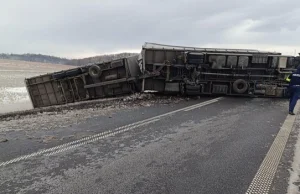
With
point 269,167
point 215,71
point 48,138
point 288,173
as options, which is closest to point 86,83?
point 215,71

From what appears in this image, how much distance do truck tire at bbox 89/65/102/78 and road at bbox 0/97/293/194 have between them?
4.64 metres

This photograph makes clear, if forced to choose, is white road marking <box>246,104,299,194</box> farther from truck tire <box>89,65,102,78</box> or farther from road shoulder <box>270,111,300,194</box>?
truck tire <box>89,65,102,78</box>

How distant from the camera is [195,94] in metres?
10.7

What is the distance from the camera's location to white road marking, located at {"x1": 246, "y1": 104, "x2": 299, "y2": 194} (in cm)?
323

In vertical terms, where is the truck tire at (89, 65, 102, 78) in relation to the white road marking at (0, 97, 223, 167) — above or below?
above

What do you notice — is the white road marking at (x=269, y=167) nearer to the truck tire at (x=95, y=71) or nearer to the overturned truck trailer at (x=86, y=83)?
the overturned truck trailer at (x=86, y=83)

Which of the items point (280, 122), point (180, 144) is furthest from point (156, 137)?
point (280, 122)

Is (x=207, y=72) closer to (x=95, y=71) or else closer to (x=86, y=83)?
(x=95, y=71)

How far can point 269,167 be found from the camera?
12.6 feet

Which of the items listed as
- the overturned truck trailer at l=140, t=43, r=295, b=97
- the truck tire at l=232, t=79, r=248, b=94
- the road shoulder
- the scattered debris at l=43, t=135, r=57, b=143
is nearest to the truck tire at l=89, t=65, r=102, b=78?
the overturned truck trailer at l=140, t=43, r=295, b=97

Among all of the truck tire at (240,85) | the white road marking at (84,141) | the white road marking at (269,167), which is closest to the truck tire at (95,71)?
the white road marking at (84,141)

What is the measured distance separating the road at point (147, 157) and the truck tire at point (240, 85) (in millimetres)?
3828

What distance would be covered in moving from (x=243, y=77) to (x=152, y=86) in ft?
11.5

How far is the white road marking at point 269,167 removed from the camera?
10.6ft
